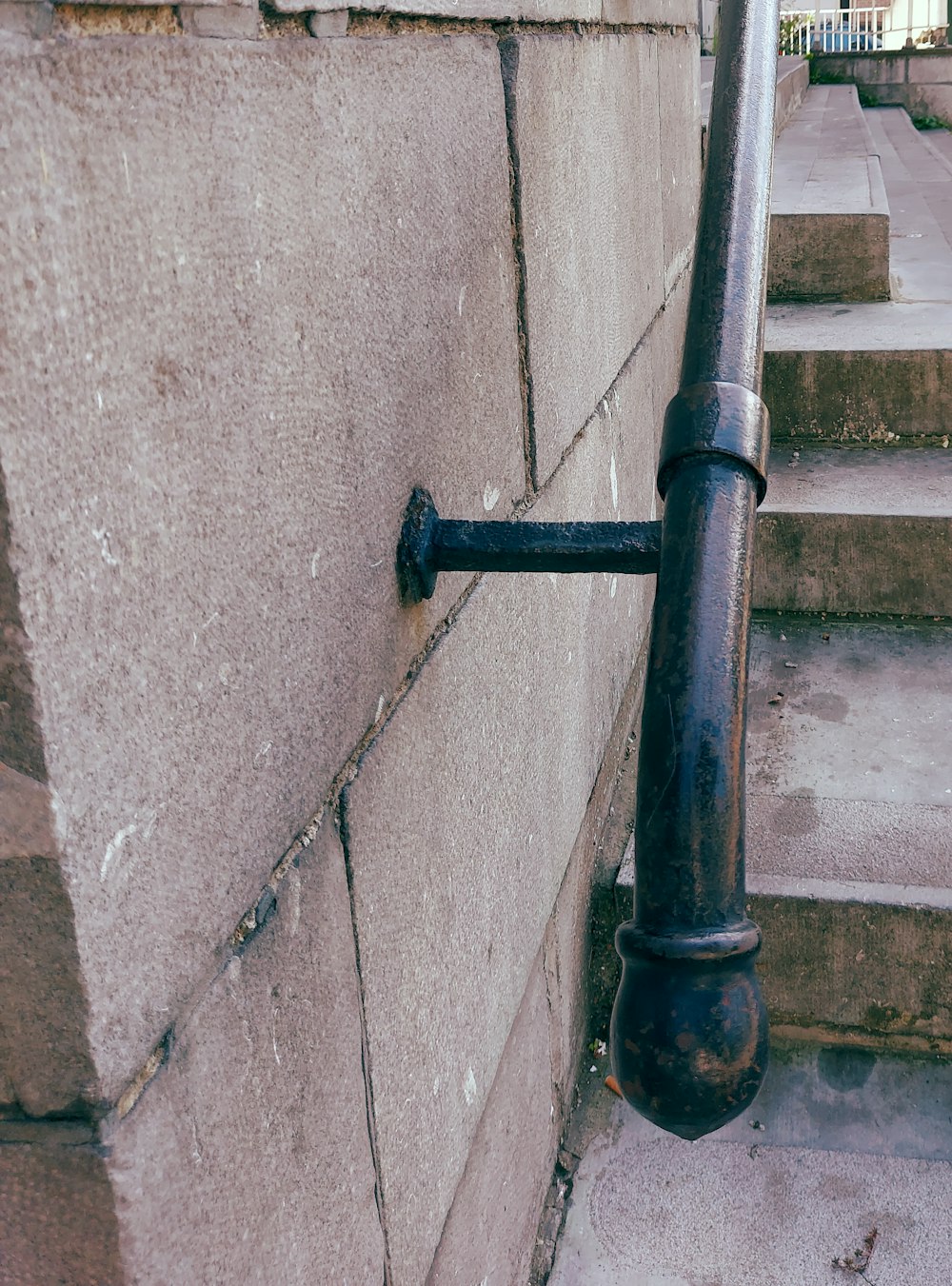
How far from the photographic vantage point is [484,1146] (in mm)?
1683

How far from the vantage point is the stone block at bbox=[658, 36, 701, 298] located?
2918 millimetres

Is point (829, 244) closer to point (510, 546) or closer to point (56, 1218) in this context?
point (510, 546)

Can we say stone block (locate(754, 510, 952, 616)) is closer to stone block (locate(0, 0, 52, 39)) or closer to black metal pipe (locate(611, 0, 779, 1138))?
black metal pipe (locate(611, 0, 779, 1138))

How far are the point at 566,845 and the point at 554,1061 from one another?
40 cm

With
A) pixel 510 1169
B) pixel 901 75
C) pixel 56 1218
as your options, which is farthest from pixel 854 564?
pixel 901 75

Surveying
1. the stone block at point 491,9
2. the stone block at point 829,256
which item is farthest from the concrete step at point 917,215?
the stone block at point 491,9

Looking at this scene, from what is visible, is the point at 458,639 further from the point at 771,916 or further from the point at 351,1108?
the point at 771,916

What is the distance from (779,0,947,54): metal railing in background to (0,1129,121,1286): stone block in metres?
17.2

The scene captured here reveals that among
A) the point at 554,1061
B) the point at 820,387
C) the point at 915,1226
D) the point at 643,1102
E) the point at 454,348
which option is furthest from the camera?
the point at 820,387

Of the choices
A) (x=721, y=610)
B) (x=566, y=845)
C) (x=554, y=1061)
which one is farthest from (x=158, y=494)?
(x=554, y=1061)

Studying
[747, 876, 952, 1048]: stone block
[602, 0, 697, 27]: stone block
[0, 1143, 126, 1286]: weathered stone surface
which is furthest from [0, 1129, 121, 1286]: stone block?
[602, 0, 697, 27]: stone block

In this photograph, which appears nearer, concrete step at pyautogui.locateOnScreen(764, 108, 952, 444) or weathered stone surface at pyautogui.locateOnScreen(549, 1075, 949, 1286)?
weathered stone surface at pyautogui.locateOnScreen(549, 1075, 949, 1286)

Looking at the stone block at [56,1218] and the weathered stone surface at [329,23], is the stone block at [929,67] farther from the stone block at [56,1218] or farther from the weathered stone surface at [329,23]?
the stone block at [56,1218]

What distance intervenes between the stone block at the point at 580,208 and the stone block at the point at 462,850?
0.50ft
